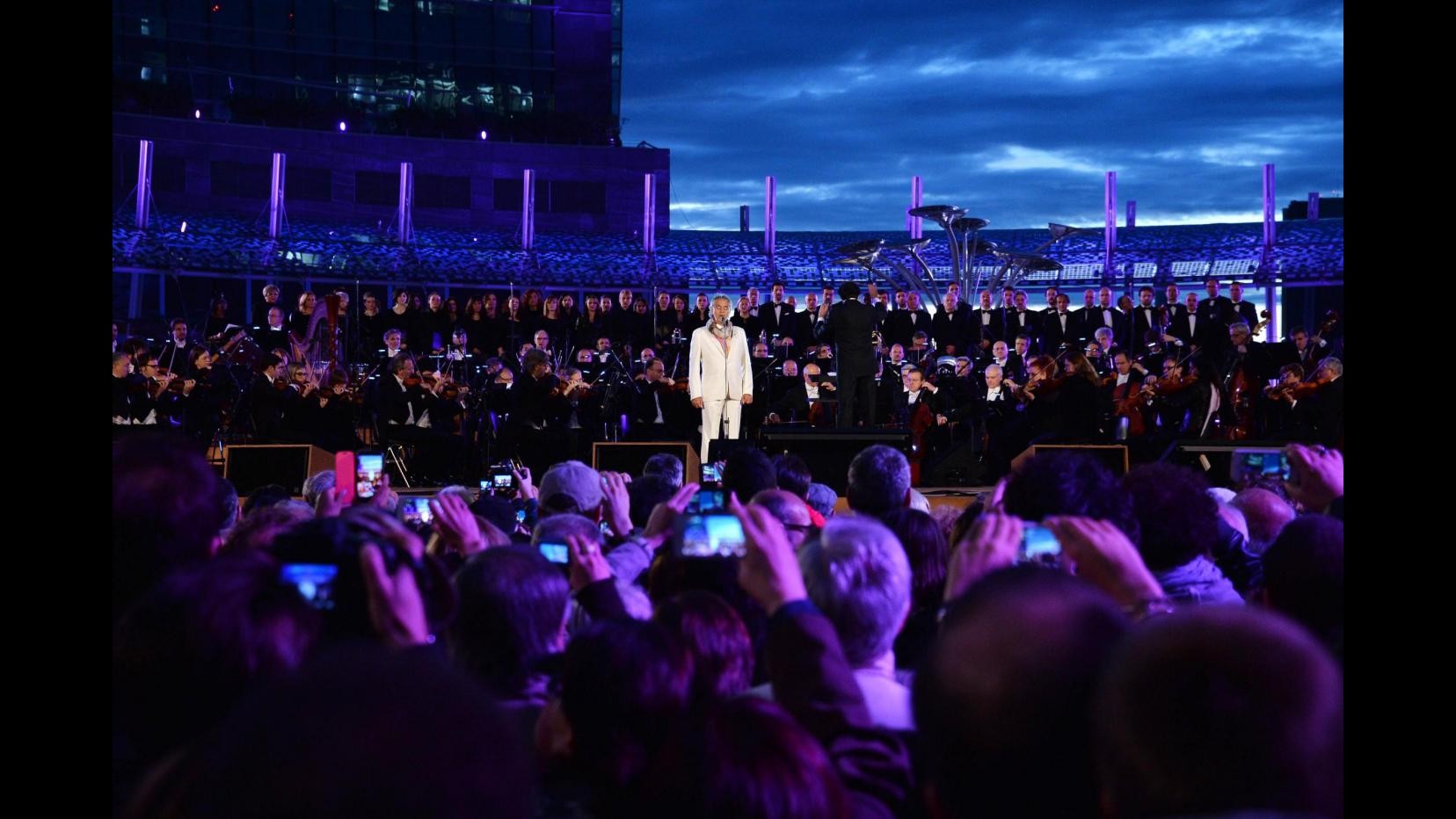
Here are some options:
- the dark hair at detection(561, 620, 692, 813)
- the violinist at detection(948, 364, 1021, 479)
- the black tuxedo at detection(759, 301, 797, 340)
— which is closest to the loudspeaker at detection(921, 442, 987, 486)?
the violinist at detection(948, 364, 1021, 479)

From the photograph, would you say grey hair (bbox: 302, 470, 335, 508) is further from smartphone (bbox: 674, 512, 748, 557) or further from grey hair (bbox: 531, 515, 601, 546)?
smartphone (bbox: 674, 512, 748, 557)

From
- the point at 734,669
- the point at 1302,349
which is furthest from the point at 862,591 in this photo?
the point at 1302,349

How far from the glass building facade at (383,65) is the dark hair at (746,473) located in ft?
85.1

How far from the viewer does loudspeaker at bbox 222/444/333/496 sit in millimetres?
10664

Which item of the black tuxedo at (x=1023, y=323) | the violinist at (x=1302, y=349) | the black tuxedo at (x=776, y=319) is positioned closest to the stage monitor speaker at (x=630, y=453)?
the black tuxedo at (x=776, y=319)

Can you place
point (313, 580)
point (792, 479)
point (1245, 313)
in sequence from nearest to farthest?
point (313, 580) → point (792, 479) → point (1245, 313)

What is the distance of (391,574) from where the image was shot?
221cm

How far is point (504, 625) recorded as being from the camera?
7.90ft

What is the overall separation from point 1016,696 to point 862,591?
80 centimetres

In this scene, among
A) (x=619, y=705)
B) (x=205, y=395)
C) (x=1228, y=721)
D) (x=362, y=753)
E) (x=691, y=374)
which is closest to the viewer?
(x=362, y=753)

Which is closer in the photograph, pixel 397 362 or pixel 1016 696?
pixel 1016 696

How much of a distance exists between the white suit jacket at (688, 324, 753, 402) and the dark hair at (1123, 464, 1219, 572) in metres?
9.54

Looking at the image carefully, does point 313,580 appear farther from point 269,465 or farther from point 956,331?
point 956,331

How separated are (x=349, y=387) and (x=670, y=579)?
11133 millimetres
